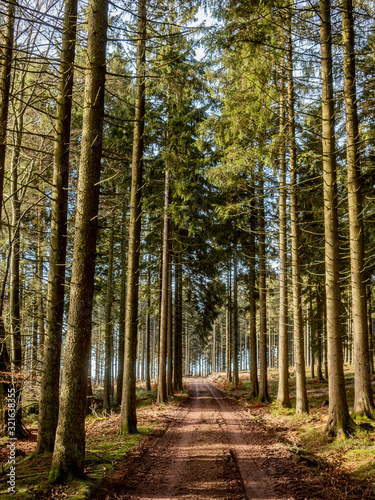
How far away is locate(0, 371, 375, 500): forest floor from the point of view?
4.87 meters

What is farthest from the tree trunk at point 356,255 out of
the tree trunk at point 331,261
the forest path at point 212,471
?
the forest path at point 212,471

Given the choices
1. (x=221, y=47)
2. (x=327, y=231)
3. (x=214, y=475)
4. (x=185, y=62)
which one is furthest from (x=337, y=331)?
(x=185, y=62)

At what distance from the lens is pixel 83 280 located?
214 inches

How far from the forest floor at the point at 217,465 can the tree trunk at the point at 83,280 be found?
577mm

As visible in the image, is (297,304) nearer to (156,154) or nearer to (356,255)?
(356,255)

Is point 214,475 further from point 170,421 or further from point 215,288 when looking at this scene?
point 215,288

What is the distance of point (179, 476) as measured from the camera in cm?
572

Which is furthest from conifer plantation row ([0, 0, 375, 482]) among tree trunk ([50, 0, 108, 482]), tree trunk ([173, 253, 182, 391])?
tree trunk ([173, 253, 182, 391])

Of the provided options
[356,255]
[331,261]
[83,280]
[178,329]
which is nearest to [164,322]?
[178,329]

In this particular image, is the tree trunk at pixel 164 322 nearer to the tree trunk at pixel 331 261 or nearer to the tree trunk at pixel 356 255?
the tree trunk at pixel 331 261

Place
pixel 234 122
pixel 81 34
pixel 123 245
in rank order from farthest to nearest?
pixel 123 245
pixel 234 122
pixel 81 34

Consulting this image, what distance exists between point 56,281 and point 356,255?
7.40 meters

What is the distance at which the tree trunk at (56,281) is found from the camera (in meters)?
6.64

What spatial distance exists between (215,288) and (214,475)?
47.7 feet
